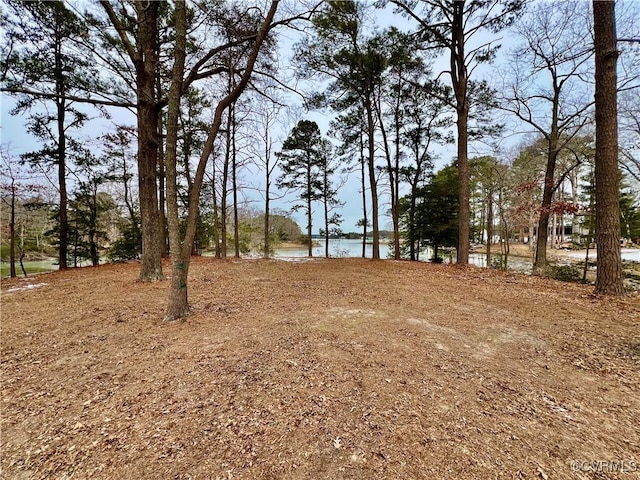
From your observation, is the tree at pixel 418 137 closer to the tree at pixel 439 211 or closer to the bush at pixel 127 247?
the tree at pixel 439 211

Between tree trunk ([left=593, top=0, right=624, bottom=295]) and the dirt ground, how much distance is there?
71 centimetres

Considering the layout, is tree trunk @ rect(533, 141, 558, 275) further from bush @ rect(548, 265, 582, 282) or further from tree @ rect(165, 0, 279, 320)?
tree @ rect(165, 0, 279, 320)

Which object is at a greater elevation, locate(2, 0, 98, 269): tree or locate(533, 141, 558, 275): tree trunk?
locate(2, 0, 98, 269): tree

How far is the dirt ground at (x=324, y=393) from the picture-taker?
1.36 metres

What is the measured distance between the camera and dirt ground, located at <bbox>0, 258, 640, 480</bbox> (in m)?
1.36

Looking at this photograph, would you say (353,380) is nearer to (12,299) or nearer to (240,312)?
(240,312)

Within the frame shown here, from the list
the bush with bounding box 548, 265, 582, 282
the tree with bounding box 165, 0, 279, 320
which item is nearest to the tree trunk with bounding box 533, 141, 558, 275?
the bush with bounding box 548, 265, 582, 282

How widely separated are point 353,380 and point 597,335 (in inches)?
110

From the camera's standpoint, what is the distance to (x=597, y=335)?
282 cm

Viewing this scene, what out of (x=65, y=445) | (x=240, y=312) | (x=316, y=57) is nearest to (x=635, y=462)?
(x=65, y=445)

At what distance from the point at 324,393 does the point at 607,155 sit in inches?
224

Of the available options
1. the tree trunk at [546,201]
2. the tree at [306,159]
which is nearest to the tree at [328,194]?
the tree at [306,159]

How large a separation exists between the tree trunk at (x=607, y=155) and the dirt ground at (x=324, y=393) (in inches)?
27.9

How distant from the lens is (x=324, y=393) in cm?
190
